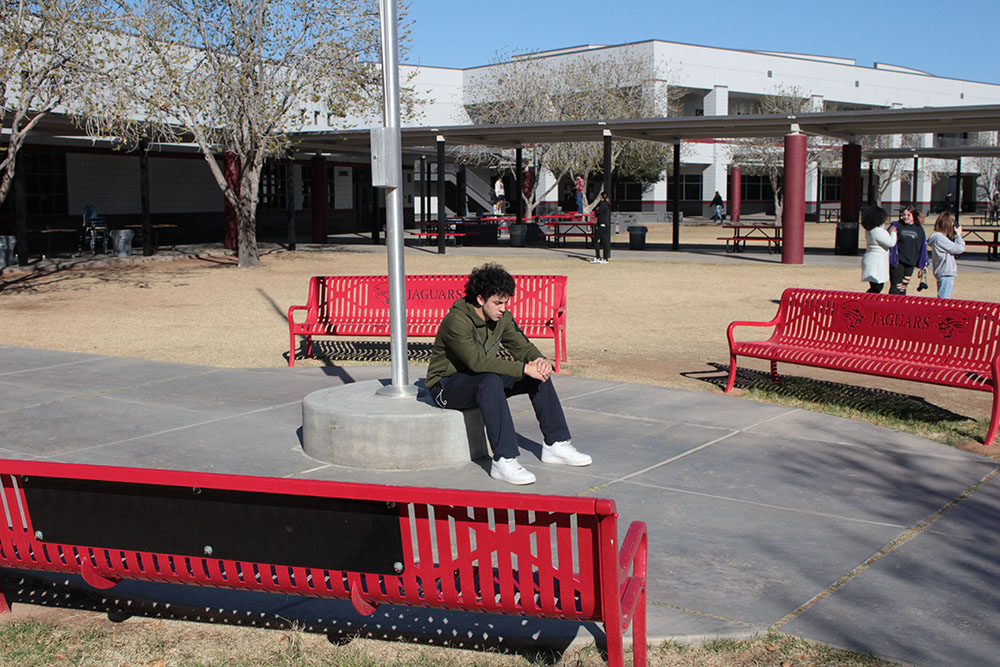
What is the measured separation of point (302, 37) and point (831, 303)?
16349 millimetres

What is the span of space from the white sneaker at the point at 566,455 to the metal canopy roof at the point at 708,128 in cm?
1866

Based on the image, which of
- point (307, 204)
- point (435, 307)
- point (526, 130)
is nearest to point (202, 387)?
point (435, 307)

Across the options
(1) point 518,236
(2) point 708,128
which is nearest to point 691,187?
(1) point 518,236

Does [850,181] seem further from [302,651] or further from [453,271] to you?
[302,651]

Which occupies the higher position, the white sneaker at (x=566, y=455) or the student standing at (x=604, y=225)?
the student standing at (x=604, y=225)

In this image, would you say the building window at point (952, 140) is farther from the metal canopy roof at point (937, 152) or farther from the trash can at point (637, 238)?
the trash can at point (637, 238)

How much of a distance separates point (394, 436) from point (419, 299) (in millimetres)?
4310

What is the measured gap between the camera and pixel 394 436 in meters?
6.10

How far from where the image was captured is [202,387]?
866cm

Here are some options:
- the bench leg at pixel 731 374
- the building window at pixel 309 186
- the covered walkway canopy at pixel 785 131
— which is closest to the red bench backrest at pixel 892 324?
the bench leg at pixel 731 374

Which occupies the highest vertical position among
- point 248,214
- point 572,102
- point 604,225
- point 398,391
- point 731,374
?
point 572,102

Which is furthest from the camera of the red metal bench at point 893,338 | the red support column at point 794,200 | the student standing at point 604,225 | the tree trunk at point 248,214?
the student standing at point 604,225

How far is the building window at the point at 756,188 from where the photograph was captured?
208 ft

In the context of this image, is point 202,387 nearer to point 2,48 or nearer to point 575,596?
point 575,596
